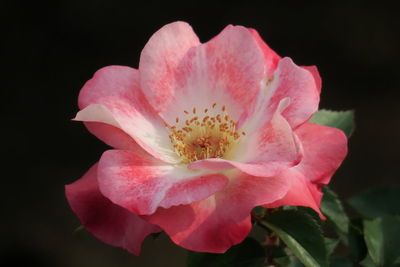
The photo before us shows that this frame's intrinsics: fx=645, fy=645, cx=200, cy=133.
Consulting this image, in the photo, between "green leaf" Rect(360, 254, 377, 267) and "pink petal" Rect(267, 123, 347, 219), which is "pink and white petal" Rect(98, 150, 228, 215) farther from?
"green leaf" Rect(360, 254, 377, 267)

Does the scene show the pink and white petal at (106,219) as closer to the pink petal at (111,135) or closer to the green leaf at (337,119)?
the pink petal at (111,135)

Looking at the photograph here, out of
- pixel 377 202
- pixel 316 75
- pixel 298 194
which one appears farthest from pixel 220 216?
pixel 377 202

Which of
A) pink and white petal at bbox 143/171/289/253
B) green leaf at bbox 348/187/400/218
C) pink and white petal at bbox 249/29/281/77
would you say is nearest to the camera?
pink and white petal at bbox 143/171/289/253

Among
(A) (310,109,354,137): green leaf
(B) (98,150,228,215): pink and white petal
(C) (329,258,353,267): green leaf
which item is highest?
(B) (98,150,228,215): pink and white petal

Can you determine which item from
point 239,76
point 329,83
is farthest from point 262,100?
point 329,83

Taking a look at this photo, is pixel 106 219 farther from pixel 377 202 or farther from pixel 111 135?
pixel 377 202

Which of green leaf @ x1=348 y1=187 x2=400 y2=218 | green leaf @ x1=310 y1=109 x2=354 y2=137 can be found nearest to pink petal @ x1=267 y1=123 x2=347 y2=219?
green leaf @ x1=310 y1=109 x2=354 y2=137

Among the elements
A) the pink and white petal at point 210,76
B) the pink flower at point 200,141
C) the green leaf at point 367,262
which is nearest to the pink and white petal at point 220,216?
the pink flower at point 200,141
